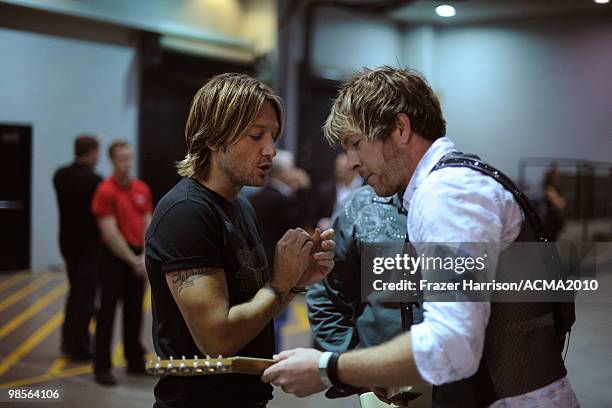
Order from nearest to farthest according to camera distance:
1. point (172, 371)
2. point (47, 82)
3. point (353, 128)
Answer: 1. point (172, 371)
2. point (353, 128)
3. point (47, 82)

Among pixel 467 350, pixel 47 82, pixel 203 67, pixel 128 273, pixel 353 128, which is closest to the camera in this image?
pixel 467 350

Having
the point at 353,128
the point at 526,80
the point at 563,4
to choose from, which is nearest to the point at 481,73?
the point at 526,80

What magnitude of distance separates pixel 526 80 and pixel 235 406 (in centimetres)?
Result: 207


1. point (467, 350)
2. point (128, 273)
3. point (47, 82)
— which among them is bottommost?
point (128, 273)

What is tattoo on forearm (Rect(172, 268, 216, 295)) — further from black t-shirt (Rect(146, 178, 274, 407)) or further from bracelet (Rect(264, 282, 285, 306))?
bracelet (Rect(264, 282, 285, 306))

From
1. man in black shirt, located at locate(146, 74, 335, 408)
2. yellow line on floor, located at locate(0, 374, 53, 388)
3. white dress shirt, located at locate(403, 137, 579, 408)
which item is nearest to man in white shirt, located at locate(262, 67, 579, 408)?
white dress shirt, located at locate(403, 137, 579, 408)

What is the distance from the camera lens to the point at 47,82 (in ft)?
9.73

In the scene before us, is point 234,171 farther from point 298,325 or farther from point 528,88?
point 298,325

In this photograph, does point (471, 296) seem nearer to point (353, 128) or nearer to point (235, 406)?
point (353, 128)

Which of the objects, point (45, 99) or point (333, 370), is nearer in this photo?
point (333, 370)

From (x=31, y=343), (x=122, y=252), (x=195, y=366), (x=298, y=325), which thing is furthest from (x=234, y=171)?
(x=298, y=325)

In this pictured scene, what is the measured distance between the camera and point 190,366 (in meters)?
1.35

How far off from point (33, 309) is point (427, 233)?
2.41 m

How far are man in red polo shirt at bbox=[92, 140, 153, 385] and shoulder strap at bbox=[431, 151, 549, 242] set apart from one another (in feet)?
9.96
